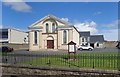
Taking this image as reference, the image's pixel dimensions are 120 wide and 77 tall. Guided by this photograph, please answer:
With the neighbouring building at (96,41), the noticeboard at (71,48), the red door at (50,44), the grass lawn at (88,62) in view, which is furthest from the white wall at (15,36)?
the grass lawn at (88,62)

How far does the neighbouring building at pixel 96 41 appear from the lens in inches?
3330

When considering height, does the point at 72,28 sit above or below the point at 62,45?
above

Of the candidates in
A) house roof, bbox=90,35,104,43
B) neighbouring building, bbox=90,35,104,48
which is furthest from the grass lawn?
house roof, bbox=90,35,104,43

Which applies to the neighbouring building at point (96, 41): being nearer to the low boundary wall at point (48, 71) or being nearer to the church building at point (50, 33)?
the church building at point (50, 33)

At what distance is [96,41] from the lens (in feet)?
285

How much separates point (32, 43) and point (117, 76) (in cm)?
4006

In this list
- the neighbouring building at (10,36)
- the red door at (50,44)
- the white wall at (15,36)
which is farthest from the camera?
the white wall at (15,36)

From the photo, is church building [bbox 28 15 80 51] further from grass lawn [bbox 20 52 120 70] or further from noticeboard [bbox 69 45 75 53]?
grass lawn [bbox 20 52 120 70]

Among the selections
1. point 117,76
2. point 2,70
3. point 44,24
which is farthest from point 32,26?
point 117,76

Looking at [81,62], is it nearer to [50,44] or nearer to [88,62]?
[88,62]

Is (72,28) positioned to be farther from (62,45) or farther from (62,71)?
(62,71)

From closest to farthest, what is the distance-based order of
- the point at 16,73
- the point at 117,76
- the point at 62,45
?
the point at 117,76 → the point at 16,73 → the point at 62,45

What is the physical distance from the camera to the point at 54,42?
5016cm

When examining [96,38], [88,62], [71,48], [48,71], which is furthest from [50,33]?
[96,38]
